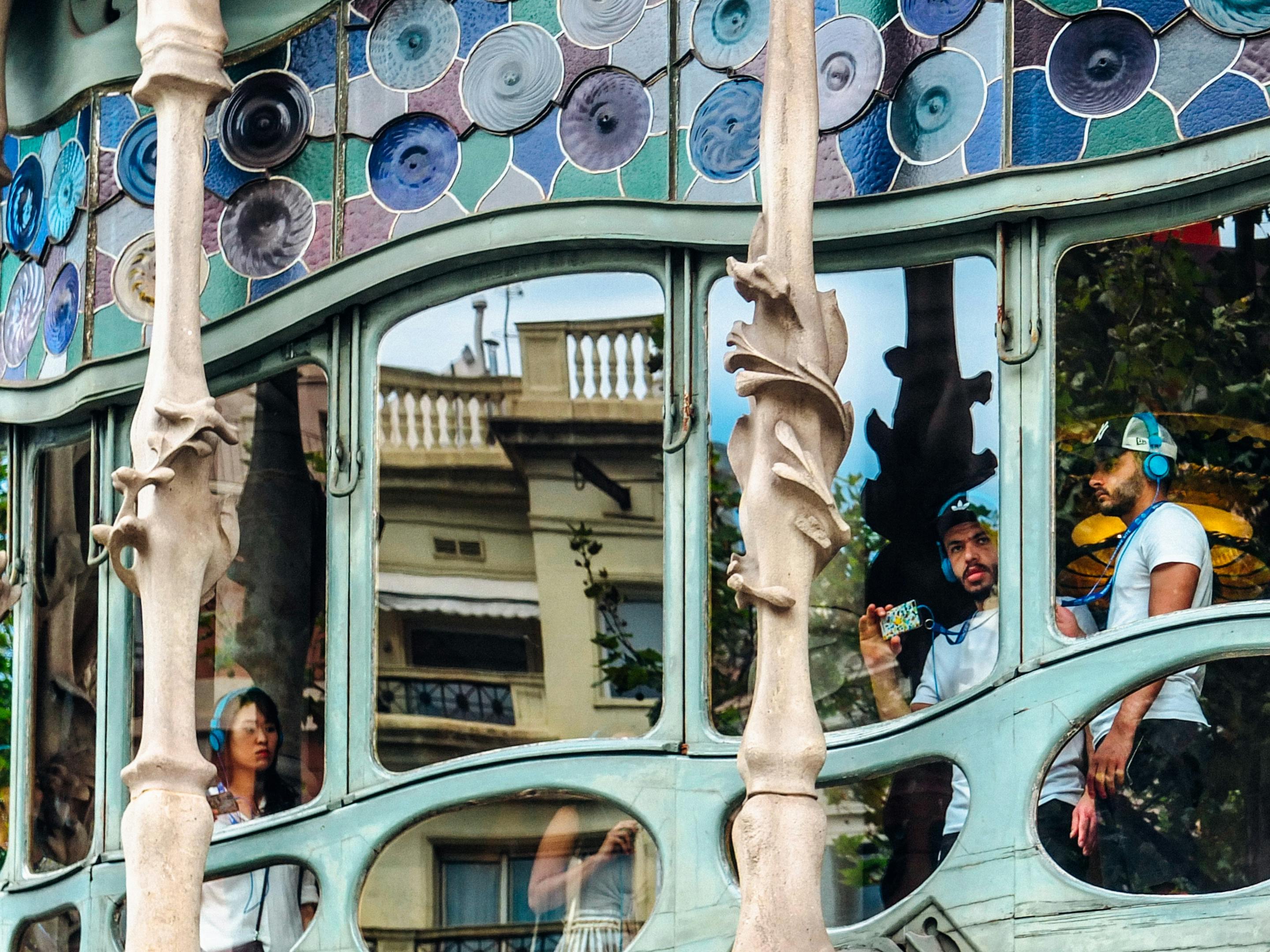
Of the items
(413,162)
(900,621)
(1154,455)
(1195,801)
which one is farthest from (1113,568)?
(413,162)

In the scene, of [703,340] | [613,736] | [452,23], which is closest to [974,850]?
[613,736]

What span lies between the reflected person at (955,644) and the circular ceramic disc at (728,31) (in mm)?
1803

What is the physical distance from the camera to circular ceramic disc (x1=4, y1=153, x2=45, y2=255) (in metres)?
12.9

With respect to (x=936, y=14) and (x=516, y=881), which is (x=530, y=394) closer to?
(x=516, y=881)

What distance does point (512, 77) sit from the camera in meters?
11.6

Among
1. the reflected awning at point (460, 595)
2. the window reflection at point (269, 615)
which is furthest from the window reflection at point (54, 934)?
the reflected awning at point (460, 595)

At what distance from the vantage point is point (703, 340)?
11055mm

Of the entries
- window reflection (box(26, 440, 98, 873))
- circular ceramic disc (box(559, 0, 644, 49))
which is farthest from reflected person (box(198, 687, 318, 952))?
circular ceramic disc (box(559, 0, 644, 49))

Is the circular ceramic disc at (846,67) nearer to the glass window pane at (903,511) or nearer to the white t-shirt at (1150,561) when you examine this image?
the glass window pane at (903,511)

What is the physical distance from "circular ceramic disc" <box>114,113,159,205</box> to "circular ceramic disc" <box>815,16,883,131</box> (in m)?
2.89

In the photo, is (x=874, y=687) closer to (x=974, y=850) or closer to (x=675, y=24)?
(x=974, y=850)

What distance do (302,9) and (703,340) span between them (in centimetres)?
221

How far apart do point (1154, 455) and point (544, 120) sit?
260 centimetres

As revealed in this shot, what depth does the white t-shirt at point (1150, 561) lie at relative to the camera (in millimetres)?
10148
